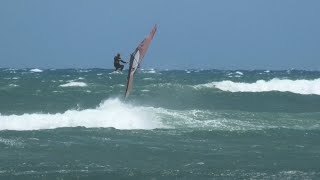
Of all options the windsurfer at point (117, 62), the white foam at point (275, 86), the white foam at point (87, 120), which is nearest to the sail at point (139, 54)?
the windsurfer at point (117, 62)

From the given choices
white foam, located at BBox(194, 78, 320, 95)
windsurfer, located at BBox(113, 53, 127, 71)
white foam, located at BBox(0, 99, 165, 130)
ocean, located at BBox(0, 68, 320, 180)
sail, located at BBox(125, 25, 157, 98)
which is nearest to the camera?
ocean, located at BBox(0, 68, 320, 180)

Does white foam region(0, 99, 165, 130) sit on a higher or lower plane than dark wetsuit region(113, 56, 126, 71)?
lower

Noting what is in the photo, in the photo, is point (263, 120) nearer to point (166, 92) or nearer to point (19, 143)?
point (19, 143)

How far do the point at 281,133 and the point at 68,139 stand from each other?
6143 millimetres

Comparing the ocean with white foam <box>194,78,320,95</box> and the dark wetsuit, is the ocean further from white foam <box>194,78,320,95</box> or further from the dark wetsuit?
white foam <box>194,78,320,95</box>

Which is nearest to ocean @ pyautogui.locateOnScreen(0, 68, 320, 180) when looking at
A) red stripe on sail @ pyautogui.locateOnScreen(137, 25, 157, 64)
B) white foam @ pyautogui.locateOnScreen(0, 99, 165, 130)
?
white foam @ pyautogui.locateOnScreen(0, 99, 165, 130)

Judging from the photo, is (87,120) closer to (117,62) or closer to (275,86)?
(117,62)

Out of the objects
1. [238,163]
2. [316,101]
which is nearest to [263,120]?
[238,163]

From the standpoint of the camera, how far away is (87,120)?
22.0 m

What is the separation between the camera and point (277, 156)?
13961mm

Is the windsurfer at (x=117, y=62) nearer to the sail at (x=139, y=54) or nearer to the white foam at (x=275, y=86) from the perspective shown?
the sail at (x=139, y=54)

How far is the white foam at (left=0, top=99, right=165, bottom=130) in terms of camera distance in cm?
2050

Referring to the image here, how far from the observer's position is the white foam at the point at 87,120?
67.3 ft

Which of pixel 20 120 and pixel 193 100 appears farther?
pixel 193 100
